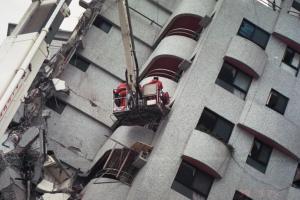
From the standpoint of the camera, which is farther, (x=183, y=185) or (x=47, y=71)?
(x=47, y=71)

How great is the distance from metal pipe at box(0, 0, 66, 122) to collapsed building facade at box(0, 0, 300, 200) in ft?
36.4

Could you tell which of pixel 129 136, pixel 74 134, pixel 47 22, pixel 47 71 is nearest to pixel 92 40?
pixel 47 71

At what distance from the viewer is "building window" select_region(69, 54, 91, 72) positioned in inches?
1141

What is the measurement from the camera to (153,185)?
65.6 ft

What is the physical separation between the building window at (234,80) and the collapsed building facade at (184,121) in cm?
5

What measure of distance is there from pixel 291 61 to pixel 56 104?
1291cm

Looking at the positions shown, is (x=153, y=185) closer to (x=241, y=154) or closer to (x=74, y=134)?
(x=241, y=154)

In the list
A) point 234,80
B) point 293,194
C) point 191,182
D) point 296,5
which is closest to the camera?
point 191,182

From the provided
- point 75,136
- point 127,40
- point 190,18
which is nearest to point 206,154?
point 127,40

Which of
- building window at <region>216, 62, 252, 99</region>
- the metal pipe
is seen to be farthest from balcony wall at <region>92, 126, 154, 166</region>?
the metal pipe

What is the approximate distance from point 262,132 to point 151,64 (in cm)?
764

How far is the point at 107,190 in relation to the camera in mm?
21453

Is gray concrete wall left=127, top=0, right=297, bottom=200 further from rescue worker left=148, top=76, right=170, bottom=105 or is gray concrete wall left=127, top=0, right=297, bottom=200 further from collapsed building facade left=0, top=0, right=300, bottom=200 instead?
rescue worker left=148, top=76, right=170, bottom=105

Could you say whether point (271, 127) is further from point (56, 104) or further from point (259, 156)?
point (56, 104)
